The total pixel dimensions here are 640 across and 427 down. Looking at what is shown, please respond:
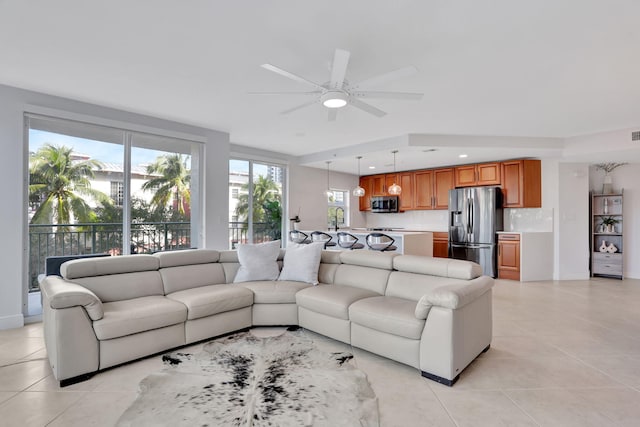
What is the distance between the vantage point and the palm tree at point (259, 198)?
628 centimetres

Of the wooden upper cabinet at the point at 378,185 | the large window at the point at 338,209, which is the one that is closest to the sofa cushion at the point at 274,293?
the large window at the point at 338,209

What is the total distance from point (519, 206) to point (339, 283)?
4566 mm

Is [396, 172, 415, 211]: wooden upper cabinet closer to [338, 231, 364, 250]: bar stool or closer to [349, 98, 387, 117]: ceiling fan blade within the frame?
[338, 231, 364, 250]: bar stool

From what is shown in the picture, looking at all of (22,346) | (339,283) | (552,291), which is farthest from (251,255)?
(552,291)

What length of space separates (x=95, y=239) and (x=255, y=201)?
2909 millimetres

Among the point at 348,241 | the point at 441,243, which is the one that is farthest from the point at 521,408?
the point at 441,243

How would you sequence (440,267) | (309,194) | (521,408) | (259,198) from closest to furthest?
1. (521,408)
2. (440,267)
3. (259,198)
4. (309,194)

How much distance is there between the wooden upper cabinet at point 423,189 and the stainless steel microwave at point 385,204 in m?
0.50

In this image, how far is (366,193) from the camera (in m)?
8.81

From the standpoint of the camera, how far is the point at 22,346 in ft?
9.71

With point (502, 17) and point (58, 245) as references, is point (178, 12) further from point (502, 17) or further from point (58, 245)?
point (58, 245)

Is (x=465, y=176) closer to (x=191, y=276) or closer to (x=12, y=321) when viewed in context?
(x=191, y=276)

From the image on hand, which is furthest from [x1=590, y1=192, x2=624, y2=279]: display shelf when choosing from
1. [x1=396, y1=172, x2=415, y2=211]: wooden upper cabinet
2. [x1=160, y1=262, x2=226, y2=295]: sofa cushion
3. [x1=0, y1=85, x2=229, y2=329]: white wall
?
[x1=0, y1=85, x2=229, y2=329]: white wall

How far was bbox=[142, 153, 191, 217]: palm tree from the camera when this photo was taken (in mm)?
4691
